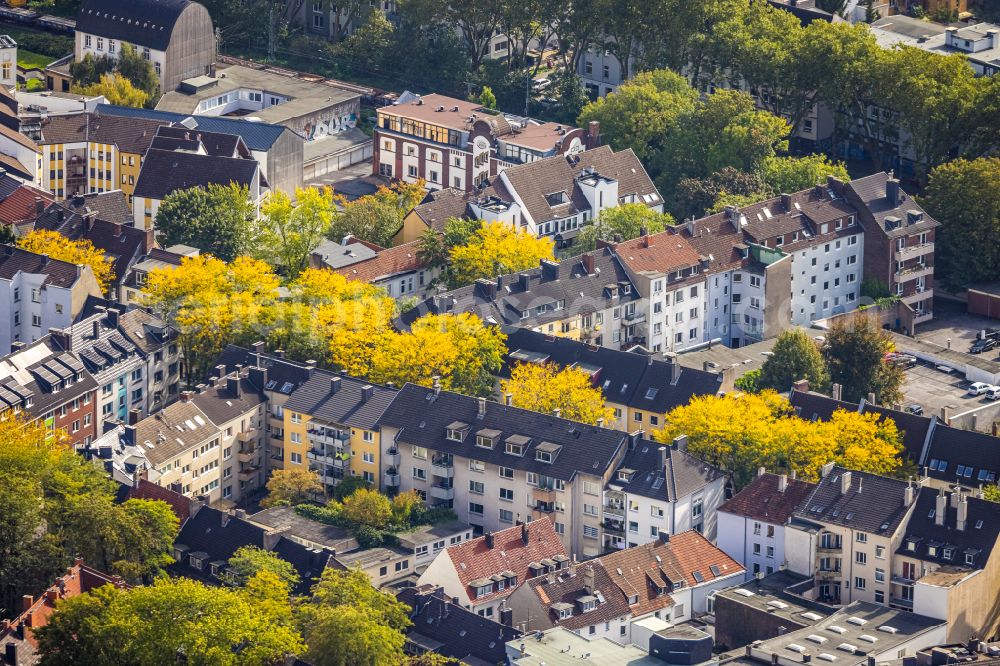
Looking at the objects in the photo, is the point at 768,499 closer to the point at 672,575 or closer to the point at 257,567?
the point at 672,575

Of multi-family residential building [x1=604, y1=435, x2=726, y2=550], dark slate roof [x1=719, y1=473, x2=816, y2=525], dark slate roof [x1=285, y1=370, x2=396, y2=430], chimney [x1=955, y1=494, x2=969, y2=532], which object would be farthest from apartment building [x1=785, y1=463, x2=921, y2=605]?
dark slate roof [x1=285, y1=370, x2=396, y2=430]

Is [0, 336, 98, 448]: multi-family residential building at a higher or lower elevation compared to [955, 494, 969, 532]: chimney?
lower

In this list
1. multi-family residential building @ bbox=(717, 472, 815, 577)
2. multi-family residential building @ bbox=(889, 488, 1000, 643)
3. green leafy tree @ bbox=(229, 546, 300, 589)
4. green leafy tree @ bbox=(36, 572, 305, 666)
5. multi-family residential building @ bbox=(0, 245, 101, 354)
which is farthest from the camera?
multi-family residential building @ bbox=(0, 245, 101, 354)

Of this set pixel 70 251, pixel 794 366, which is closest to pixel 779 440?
pixel 794 366

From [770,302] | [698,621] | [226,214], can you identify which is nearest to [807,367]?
[770,302]

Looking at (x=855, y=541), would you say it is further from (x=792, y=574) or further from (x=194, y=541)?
(x=194, y=541)

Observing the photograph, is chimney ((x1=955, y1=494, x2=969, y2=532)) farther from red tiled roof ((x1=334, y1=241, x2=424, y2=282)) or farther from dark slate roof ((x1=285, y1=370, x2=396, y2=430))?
red tiled roof ((x1=334, y1=241, x2=424, y2=282))
